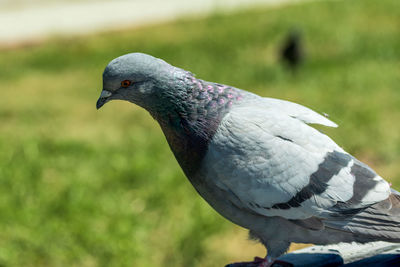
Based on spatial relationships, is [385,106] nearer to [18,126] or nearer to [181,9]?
[18,126]

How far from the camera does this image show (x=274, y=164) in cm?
221

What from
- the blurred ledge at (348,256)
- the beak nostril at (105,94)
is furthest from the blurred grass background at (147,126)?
the beak nostril at (105,94)

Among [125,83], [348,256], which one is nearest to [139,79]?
[125,83]

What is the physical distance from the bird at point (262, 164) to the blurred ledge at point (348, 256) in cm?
40

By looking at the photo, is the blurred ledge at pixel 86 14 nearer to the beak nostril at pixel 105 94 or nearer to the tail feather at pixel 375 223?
the beak nostril at pixel 105 94

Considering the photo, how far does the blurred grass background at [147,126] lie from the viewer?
4.36 metres

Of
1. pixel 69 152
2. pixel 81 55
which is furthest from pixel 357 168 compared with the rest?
pixel 81 55

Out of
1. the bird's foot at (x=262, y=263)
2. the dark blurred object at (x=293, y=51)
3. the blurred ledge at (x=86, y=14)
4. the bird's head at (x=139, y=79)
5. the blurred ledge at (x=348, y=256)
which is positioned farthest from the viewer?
the blurred ledge at (x=86, y=14)

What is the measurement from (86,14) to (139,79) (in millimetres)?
8410

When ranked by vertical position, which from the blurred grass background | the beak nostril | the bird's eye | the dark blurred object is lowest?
the blurred grass background

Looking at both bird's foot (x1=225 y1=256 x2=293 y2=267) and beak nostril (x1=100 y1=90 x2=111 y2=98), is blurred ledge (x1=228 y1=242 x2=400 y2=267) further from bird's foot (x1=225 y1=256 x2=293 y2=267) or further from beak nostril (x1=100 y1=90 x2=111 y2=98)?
beak nostril (x1=100 y1=90 x2=111 y2=98)

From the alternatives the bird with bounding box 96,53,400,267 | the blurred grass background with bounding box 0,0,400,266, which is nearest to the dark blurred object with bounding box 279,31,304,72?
the blurred grass background with bounding box 0,0,400,266

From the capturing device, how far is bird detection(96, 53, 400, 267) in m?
2.21

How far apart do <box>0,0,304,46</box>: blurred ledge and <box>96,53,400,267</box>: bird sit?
737 centimetres
